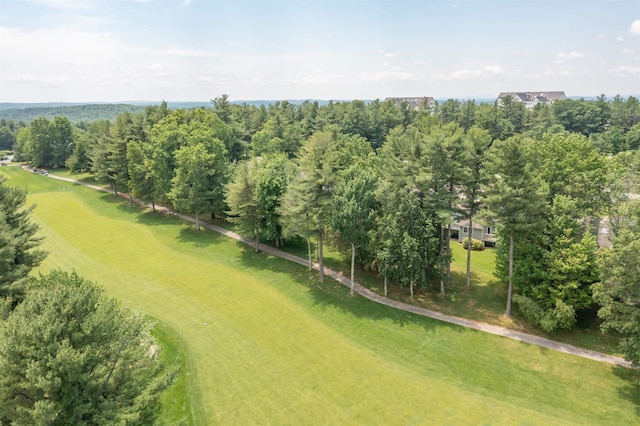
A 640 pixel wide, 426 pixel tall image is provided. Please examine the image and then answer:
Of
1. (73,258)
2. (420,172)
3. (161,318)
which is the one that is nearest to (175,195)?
(73,258)

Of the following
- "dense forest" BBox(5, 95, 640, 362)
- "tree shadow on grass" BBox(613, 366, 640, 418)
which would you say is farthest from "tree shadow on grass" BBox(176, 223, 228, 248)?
"tree shadow on grass" BBox(613, 366, 640, 418)

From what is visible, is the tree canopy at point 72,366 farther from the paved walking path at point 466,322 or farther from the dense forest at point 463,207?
the paved walking path at point 466,322

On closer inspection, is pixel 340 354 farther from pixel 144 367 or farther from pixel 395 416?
pixel 144 367

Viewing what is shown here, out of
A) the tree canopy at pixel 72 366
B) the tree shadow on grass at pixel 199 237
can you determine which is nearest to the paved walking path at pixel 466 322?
the tree shadow on grass at pixel 199 237

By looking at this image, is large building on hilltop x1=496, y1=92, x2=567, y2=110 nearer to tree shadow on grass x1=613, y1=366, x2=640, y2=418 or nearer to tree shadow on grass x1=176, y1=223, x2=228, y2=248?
tree shadow on grass x1=176, y1=223, x2=228, y2=248

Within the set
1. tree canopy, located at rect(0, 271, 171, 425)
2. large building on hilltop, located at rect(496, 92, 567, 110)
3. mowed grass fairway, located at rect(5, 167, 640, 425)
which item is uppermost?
large building on hilltop, located at rect(496, 92, 567, 110)

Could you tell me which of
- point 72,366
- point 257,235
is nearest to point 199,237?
point 257,235
